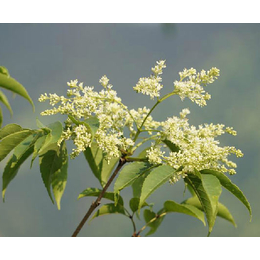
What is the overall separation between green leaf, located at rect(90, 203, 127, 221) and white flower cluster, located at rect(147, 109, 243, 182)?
36 centimetres

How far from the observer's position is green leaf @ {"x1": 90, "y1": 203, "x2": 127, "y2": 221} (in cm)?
149

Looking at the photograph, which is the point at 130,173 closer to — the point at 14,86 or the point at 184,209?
the point at 184,209

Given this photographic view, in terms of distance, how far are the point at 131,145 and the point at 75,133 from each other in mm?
247

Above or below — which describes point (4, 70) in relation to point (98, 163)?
above

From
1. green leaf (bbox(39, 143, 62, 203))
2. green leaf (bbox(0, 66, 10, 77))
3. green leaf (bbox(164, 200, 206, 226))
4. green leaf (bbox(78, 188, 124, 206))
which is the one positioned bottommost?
green leaf (bbox(164, 200, 206, 226))

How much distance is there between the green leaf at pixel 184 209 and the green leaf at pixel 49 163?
0.49m

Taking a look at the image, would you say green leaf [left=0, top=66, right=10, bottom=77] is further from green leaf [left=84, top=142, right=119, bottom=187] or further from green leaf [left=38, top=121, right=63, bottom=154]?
green leaf [left=84, top=142, right=119, bottom=187]

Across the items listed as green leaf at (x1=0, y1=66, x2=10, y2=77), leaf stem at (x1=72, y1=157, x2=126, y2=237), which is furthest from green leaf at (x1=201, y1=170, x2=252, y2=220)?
green leaf at (x1=0, y1=66, x2=10, y2=77)

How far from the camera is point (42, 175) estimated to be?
134cm

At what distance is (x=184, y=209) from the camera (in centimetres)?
138

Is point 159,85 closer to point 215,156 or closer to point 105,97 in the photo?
point 105,97

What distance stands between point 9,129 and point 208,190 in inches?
27.1

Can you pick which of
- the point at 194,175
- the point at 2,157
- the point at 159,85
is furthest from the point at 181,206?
the point at 2,157

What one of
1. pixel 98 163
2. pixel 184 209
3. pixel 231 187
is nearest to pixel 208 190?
pixel 231 187
